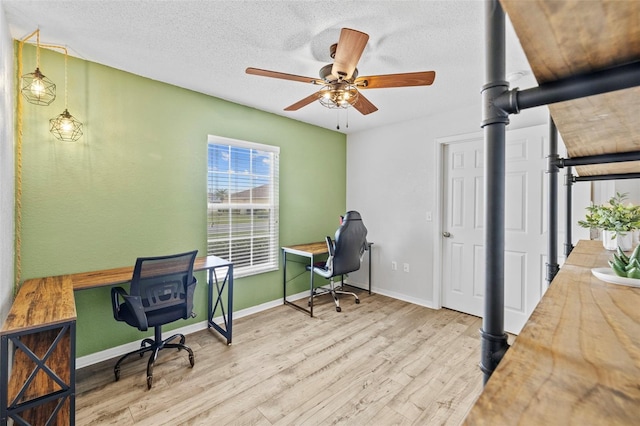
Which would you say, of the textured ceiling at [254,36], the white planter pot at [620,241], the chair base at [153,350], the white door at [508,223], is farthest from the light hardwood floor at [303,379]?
the textured ceiling at [254,36]

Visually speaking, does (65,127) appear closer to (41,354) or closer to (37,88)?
(37,88)

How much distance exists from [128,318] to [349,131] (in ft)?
12.1

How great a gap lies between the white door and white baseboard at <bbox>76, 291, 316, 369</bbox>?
2.08m

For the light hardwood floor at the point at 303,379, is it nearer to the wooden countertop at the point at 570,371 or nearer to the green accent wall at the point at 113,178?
the green accent wall at the point at 113,178

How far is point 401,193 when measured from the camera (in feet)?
13.1

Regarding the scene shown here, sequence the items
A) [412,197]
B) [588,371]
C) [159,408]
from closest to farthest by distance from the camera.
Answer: [588,371]
[159,408]
[412,197]

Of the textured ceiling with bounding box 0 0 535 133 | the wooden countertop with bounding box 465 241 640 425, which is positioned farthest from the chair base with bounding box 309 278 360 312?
the wooden countertop with bounding box 465 241 640 425

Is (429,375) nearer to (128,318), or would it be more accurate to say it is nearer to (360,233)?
(360,233)

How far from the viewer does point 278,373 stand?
2.27 m

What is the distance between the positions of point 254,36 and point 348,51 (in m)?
0.75

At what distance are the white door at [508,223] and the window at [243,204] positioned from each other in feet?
7.33

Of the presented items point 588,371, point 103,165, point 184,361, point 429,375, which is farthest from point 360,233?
point 588,371

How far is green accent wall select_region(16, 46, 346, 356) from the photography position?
7.22 feet

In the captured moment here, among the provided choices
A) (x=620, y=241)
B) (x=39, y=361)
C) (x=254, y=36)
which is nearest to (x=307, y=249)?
(x=254, y=36)
